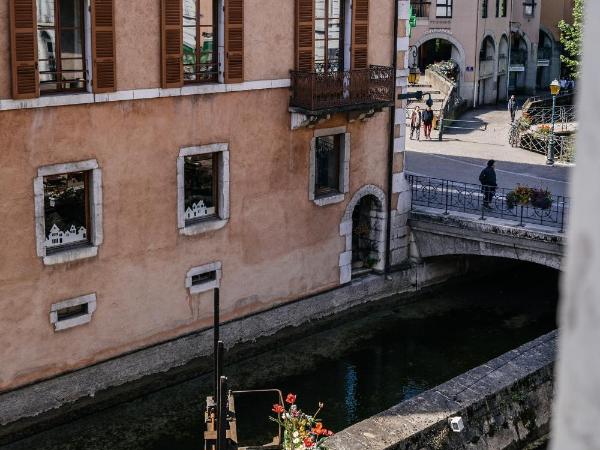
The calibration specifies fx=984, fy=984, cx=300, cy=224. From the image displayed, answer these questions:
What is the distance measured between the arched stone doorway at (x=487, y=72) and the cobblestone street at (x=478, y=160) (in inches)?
377

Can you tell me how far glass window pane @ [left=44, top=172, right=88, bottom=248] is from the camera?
53.7 feet

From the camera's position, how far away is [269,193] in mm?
20391

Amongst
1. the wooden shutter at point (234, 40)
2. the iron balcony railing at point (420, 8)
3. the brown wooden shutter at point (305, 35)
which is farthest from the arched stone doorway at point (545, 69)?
the wooden shutter at point (234, 40)

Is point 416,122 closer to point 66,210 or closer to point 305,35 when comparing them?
point 305,35

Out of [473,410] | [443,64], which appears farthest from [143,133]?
[443,64]

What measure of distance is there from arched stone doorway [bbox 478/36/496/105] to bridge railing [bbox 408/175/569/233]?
2323 cm

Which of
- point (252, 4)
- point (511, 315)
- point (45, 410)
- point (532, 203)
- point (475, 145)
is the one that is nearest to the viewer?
point (45, 410)

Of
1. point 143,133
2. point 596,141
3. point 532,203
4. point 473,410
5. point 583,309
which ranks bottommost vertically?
point 473,410

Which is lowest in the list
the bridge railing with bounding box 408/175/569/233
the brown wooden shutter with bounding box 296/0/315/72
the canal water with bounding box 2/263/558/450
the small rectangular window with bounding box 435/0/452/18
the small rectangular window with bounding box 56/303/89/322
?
the canal water with bounding box 2/263/558/450

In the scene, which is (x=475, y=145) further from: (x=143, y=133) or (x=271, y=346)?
(x=143, y=133)

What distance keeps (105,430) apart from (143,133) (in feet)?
17.2

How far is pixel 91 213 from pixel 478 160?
16.9 metres

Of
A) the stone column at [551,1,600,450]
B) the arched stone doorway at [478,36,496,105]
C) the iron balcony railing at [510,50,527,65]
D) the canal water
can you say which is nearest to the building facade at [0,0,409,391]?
the canal water

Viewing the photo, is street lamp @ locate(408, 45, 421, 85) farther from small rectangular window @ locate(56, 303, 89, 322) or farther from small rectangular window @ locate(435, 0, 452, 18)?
small rectangular window @ locate(56, 303, 89, 322)
